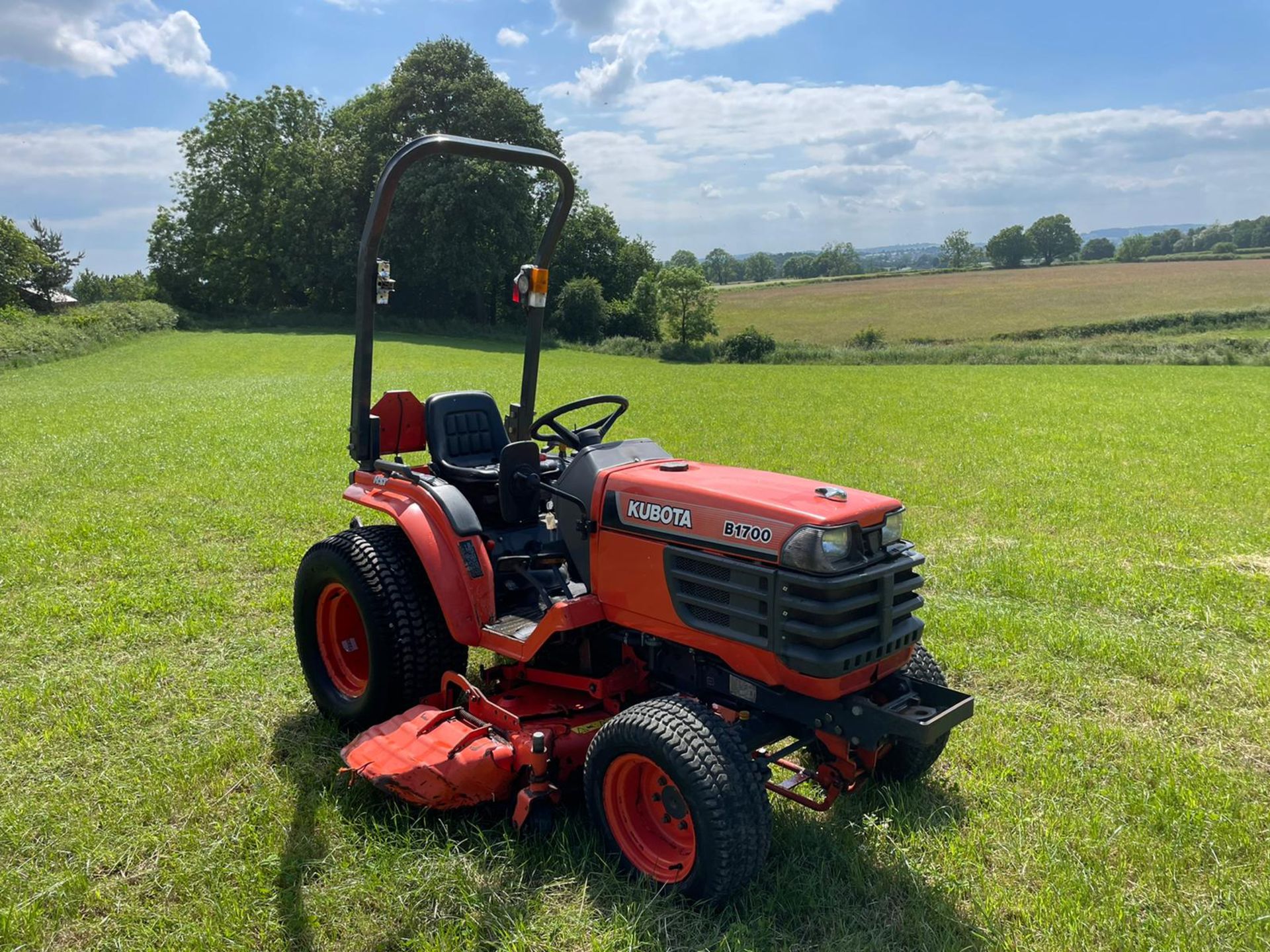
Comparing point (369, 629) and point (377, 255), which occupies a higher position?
point (377, 255)

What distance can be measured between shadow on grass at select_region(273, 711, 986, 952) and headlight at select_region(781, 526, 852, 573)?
1.11 metres

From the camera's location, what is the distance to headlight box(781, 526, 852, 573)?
9.23ft

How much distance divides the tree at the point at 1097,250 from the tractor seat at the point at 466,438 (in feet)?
267

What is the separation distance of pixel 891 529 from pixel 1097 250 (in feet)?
283

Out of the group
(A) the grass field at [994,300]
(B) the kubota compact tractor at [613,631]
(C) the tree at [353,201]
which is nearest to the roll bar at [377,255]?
(B) the kubota compact tractor at [613,631]

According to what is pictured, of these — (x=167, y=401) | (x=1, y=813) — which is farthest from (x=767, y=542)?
(x=167, y=401)

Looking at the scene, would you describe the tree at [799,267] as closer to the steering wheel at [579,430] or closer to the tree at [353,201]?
the tree at [353,201]

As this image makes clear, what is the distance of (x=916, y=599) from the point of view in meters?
3.23

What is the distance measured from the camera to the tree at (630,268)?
47781mm

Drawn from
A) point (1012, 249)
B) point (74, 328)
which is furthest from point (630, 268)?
point (1012, 249)

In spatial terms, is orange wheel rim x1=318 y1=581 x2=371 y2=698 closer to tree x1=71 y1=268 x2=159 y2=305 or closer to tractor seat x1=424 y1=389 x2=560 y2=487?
tractor seat x1=424 y1=389 x2=560 y2=487

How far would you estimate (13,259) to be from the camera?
45781mm

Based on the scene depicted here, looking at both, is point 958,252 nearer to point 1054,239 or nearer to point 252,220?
point 1054,239

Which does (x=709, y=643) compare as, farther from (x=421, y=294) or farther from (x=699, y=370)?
(x=421, y=294)
